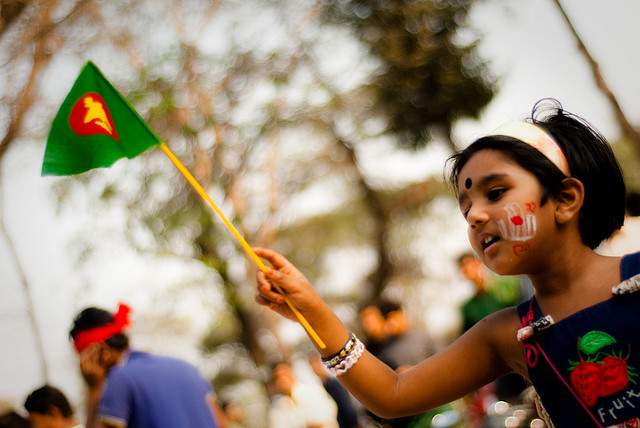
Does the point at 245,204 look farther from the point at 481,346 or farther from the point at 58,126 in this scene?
the point at 481,346

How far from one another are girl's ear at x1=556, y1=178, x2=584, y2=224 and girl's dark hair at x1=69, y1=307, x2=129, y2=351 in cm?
254

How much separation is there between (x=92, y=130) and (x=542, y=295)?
1587 millimetres

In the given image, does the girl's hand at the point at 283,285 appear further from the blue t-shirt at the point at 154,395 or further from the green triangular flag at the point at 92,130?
the blue t-shirt at the point at 154,395

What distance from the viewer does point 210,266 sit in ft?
37.8

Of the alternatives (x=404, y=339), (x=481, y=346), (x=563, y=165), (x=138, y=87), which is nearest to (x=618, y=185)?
(x=563, y=165)

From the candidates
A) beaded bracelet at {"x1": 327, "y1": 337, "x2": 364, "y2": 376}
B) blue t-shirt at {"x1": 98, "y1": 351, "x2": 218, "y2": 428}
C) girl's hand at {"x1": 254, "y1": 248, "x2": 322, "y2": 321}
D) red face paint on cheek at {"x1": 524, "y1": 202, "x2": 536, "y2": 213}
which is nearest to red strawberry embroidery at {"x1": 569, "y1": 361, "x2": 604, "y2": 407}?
red face paint on cheek at {"x1": 524, "y1": 202, "x2": 536, "y2": 213}

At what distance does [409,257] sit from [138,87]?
854 centimetres

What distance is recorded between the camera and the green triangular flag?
7.01 ft

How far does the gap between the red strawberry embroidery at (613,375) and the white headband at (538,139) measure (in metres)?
0.40

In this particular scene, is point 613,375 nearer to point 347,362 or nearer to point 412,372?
point 412,372

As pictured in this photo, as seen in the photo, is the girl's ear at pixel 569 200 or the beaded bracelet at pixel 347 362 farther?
the beaded bracelet at pixel 347 362

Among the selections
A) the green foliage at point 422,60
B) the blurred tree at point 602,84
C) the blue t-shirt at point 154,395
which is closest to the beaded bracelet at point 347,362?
the blue t-shirt at point 154,395

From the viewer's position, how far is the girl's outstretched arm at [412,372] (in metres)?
1.41

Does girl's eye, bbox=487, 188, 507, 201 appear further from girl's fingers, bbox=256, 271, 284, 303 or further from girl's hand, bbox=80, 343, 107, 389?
girl's hand, bbox=80, 343, 107, 389
